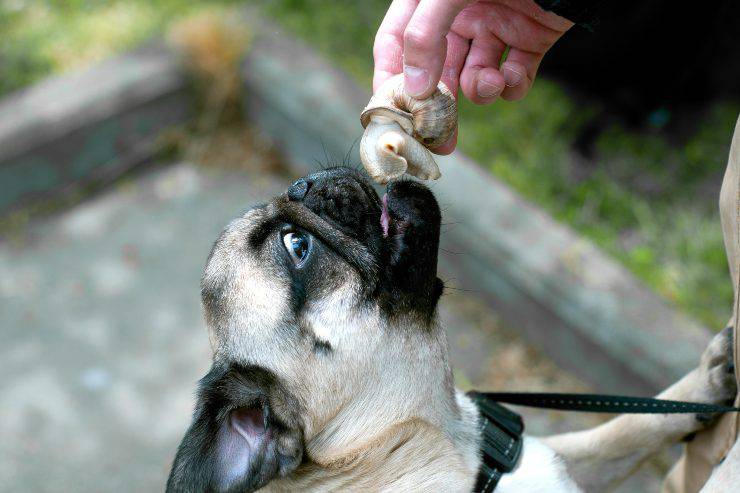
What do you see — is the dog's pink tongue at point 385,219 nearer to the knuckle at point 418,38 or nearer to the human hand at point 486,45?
the human hand at point 486,45

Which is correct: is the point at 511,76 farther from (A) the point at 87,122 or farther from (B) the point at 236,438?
(A) the point at 87,122

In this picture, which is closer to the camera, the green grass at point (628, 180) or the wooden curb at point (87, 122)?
the green grass at point (628, 180)

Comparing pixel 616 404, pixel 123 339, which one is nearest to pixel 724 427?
pixel 616 404

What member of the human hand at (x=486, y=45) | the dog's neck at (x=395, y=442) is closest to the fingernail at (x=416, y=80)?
the human hand at (x=486, y=45)

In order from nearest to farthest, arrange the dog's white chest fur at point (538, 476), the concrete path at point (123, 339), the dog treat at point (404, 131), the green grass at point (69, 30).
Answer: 1. the dog treat at point (404, 131)
2. the dog's white chest fur at point (538, 476)
3. the concrete path at point (123, 339)
4. the green grass at point (69, 30)

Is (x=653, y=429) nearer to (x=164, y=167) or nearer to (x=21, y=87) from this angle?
(x=164, y=167)

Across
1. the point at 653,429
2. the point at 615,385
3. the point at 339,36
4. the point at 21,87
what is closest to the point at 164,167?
the point at 21,87
